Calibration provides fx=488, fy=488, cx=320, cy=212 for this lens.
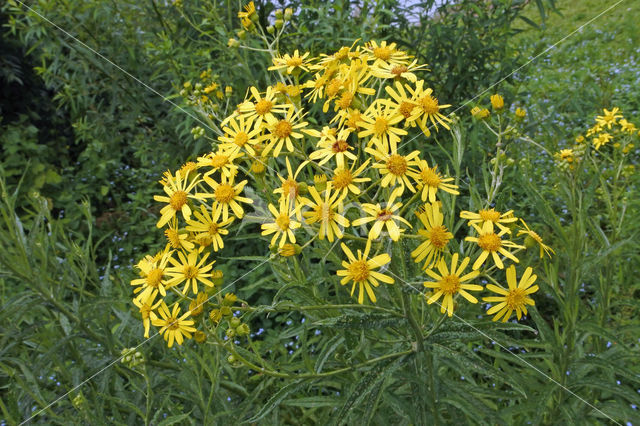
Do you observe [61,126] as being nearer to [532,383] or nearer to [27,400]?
[27,400]

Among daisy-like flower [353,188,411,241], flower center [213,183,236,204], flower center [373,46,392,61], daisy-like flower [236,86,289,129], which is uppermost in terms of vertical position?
flower center [373,46,392,61]

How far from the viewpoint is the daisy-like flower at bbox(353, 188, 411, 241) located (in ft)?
3.50

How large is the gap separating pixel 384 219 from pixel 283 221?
25 cm

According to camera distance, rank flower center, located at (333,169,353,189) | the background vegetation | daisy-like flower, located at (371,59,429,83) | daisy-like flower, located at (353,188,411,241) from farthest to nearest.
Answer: the background vegetation
daisy-like flower, located at (371,59,429,83)
flower center, located at (333,169,353,189)
daisy-like flower, located at (353,188,411,241)

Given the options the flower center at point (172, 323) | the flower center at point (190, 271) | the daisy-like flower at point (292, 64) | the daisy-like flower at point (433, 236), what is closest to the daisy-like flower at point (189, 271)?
the flower center at point (190, 271)

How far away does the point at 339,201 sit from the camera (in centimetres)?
113

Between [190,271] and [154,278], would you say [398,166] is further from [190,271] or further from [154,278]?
[154,278]

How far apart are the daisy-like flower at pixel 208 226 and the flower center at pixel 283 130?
0.88ft

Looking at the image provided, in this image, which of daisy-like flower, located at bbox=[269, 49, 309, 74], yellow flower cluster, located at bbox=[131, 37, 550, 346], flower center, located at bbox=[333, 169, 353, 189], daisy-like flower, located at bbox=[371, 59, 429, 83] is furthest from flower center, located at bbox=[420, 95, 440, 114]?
daisy-like flower, located at bbox=[269, 49, 309, 74]

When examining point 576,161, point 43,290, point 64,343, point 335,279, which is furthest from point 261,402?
point 576,161

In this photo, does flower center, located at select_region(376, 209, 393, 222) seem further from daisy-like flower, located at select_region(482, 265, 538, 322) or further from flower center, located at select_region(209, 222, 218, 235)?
flower center, located at select_region(209, 222, 218, 235)

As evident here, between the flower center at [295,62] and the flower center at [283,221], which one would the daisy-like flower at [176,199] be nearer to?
the flower center at [283,221]

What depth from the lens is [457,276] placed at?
1134 millimetres

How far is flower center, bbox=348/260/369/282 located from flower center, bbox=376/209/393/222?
12 cm
